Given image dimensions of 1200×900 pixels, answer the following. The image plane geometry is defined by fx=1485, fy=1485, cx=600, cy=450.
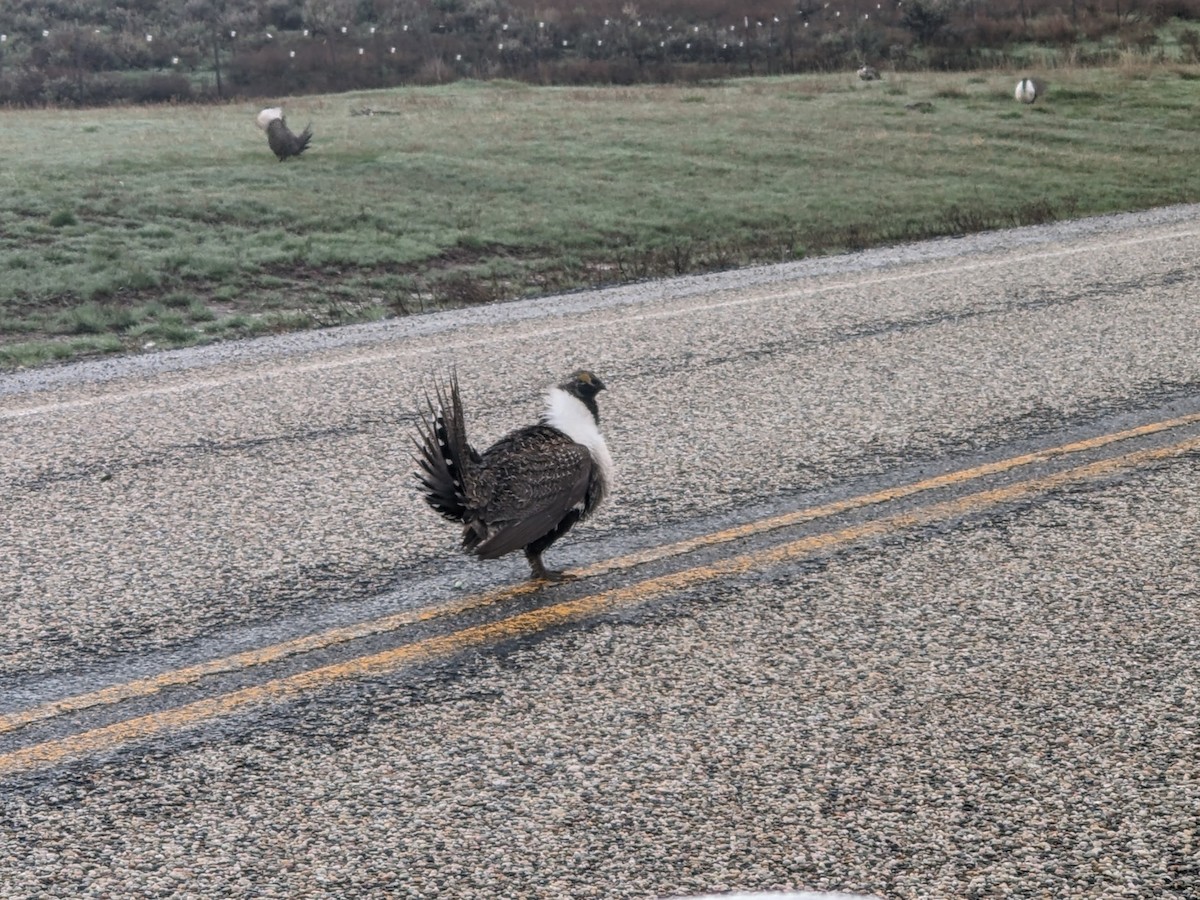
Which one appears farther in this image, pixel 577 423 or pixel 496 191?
pixel 496 191

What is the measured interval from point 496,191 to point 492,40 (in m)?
25.9

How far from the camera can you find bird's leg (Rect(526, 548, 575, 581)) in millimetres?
5578

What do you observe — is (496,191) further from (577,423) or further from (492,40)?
(492,40)

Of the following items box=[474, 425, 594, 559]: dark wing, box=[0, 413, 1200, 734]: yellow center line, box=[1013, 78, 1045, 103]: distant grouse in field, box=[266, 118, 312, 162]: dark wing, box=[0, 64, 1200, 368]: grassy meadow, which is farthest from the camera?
box=[1013, 78, 1045, 103]: distant grouse in field

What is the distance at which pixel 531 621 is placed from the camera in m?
5.28

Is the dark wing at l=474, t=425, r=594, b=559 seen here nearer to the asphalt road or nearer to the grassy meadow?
the asphalt road

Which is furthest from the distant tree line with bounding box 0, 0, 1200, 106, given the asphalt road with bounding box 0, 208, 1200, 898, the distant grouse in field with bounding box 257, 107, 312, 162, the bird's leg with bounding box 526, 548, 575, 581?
the bird's leg with bounding box 526, 548, 575, 581

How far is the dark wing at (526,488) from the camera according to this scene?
5.24 meters

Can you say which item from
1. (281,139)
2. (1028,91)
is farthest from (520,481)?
(1028,91)

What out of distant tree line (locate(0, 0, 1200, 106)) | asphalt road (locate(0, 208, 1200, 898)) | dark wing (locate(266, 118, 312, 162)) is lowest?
asphalt road (locate(0, 208, 1200, 898))

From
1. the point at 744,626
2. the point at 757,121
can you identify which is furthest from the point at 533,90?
the point at 744,626

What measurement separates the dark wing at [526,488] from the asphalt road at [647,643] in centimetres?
31

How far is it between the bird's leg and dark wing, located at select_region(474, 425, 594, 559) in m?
0.19

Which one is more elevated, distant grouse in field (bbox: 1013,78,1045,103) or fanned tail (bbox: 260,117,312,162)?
fanned tail (bbox: 260,117,312,162)
